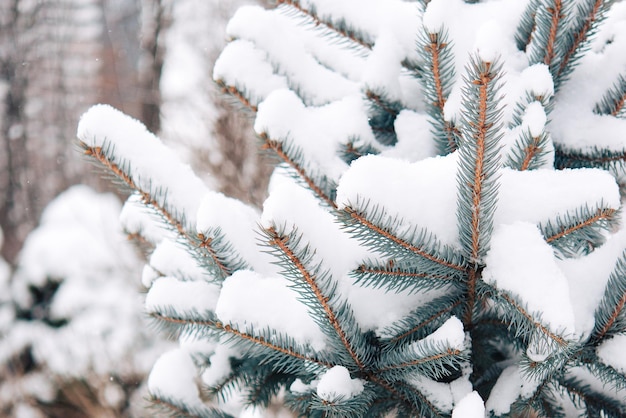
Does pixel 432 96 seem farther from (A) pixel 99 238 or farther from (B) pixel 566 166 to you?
(A) pixel 99 238

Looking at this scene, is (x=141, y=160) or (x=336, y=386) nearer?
(x=336, y=386)

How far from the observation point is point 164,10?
20.3 ft

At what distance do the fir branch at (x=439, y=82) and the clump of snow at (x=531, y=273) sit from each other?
0.91 ft

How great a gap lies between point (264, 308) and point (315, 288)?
0.45 ft

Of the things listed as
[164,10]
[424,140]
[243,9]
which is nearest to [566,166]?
[424,140]

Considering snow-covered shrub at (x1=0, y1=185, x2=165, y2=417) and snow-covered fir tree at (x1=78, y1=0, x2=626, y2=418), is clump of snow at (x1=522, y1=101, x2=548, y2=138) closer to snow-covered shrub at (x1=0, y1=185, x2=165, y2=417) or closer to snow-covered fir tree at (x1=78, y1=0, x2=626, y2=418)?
snow-covered fir tree at (x1=78, y1=0, x2=626, y2=418)

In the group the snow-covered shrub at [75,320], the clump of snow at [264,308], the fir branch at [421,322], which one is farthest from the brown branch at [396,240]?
the snow-covered shrub at [75,320]

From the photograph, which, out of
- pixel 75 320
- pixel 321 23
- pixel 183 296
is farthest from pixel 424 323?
pixel 75 320

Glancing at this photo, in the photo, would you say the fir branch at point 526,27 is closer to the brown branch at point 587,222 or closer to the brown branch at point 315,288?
the brown branch at point 587,222

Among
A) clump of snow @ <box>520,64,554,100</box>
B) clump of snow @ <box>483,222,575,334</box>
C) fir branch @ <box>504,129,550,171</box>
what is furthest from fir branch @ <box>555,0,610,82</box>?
clump of snow @ <box>483,222,575,334</box>

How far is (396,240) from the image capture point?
719 mm

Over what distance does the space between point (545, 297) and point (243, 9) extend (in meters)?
0.90

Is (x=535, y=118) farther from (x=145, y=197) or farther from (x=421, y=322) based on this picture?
(x=145, y=197)

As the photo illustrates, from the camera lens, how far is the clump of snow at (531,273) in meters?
0.67
